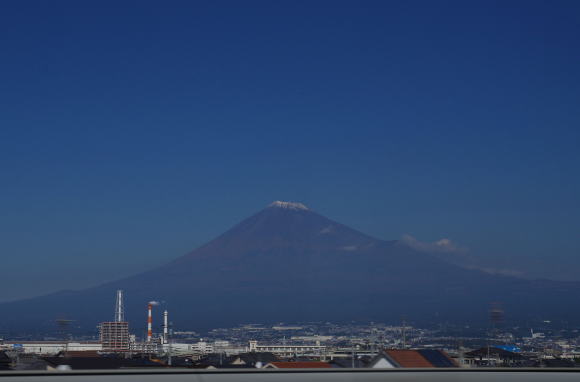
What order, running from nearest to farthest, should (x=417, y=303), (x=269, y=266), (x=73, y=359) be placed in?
(x=73, y=359) → (x=417, y=303) → (x=269, y=266)

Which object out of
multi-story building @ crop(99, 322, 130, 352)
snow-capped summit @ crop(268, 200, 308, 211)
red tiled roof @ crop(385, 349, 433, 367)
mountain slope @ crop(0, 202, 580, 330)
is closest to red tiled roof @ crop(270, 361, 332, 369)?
red tiled roof @ crop(385, 349, 433, 367)

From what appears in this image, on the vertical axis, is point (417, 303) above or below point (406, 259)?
below

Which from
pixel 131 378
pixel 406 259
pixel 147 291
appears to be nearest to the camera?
pixel 131 378

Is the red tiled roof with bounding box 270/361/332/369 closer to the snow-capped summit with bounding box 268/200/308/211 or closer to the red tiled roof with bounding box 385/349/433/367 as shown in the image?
the red tiled roof with bounding box 385/349/433/367

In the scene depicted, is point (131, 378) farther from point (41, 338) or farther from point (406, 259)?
point (406, 259)

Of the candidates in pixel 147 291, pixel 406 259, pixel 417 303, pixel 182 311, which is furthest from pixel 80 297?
pixel 406 259

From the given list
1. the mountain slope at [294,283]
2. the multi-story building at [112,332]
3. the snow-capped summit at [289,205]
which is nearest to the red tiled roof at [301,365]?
the multi-story building at [112,332]

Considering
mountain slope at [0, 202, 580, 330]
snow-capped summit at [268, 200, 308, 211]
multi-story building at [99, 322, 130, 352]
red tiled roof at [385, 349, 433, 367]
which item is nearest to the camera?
red tiled roof at [385, 349, 433, 367]
